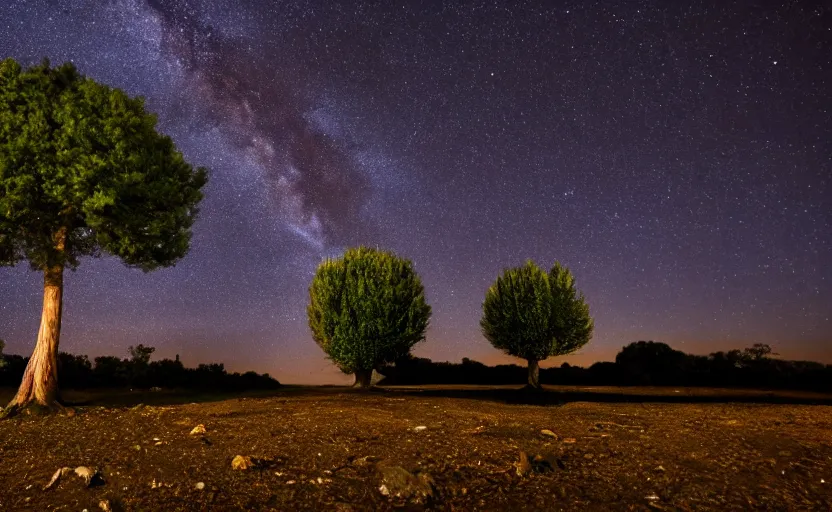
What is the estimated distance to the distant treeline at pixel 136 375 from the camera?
3534 centimetres

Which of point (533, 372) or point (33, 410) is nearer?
point (33, 410)

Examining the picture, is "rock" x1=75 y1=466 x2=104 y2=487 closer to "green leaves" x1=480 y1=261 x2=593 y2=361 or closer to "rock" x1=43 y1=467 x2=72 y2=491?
"rock" x1=43 y1=467 x2=72 y2=491

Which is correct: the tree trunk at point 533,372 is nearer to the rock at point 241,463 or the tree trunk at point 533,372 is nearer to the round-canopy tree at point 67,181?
the round-canopy tree at point 67,181

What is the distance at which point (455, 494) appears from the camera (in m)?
8.73

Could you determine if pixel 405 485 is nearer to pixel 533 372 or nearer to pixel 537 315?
pixel 537 315

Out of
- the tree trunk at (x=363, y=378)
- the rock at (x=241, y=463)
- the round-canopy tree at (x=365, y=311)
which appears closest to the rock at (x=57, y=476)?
the rock at (x=241, y=463)

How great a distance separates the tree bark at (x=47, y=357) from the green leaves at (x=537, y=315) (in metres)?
27.0

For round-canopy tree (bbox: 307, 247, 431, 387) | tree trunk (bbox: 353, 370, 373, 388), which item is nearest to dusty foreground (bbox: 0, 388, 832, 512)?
round-canopy tree (bbox: 307, 247, 431, 387)

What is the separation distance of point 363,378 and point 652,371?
1169 inches

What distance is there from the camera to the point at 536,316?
37000mm

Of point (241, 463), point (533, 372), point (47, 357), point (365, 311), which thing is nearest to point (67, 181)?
point (47, 357)

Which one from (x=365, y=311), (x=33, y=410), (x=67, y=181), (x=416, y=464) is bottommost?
(x=416, y=464)

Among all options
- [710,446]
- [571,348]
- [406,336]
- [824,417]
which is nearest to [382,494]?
[710,446]

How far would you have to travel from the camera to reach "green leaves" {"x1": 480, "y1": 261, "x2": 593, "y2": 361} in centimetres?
3703
